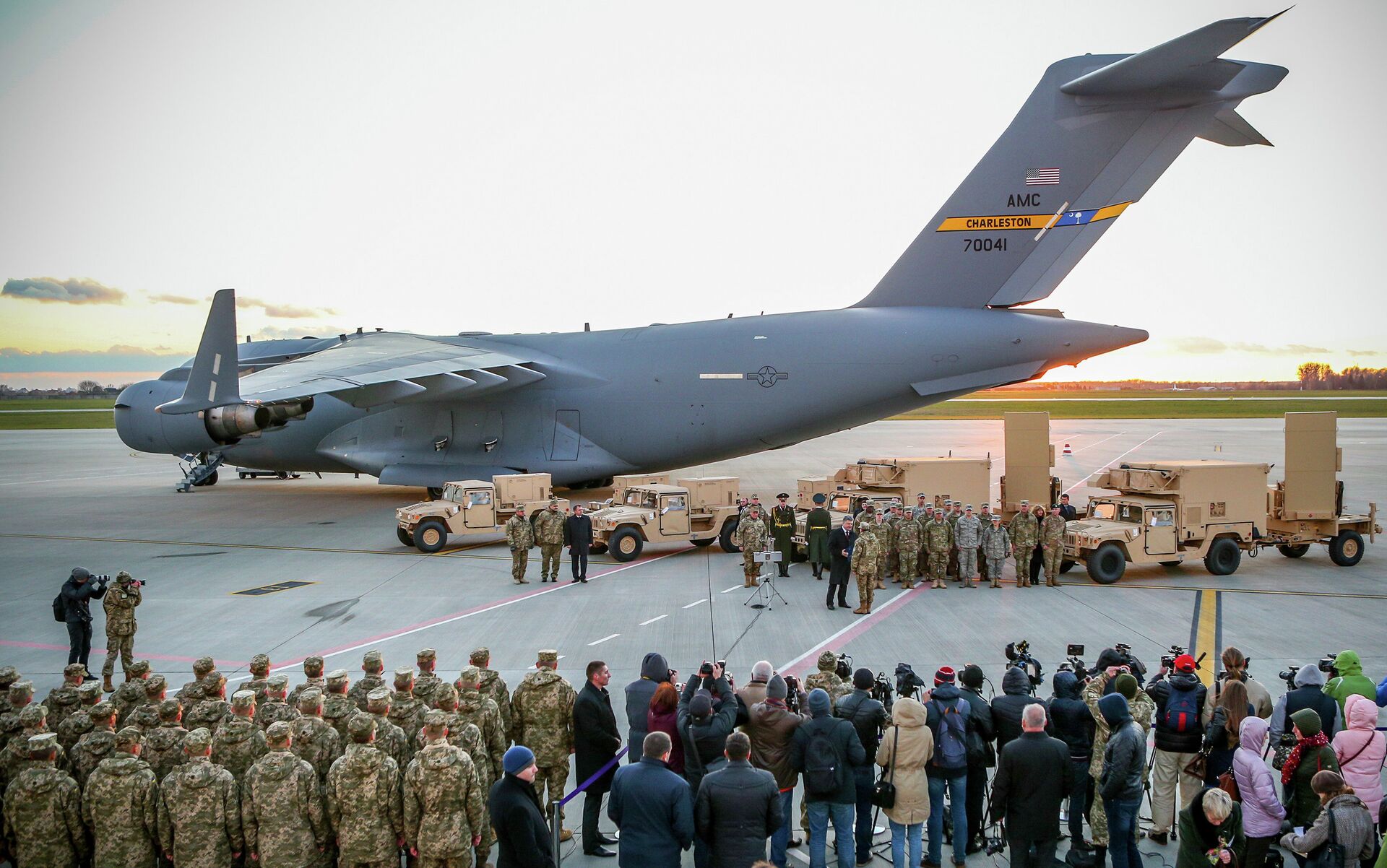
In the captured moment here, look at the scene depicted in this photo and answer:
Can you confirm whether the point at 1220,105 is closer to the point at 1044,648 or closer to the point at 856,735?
the point at 1044,648

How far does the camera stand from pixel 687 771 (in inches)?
245

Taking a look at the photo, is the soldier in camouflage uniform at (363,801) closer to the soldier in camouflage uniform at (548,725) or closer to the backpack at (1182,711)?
the soldier in camouflage uniform at (548,725)

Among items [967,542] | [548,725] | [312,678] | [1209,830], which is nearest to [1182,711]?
[1209,830]

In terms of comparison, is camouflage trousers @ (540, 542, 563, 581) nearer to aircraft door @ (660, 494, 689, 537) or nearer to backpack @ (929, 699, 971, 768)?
aircraft door @ (660, 494, 689, 537)

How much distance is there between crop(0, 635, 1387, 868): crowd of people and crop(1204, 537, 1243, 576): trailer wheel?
8212 mm

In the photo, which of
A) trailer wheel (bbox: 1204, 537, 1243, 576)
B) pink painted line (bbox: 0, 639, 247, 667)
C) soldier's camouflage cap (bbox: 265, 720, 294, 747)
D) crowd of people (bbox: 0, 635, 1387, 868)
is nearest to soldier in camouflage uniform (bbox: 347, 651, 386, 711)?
crowd of people (bbox: 0, 635, 1387, 868)

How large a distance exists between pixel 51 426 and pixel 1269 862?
84.8 meters

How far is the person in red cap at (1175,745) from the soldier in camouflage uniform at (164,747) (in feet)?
21.8

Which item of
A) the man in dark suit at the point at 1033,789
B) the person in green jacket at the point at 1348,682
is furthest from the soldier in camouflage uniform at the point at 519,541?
the person in green jacket at the point at 1348,682

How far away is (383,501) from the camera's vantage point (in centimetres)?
2602

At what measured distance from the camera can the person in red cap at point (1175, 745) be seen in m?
6.37

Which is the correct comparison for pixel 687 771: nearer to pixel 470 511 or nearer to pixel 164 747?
pixel 164 747

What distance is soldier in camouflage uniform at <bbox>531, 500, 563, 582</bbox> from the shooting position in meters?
14.8

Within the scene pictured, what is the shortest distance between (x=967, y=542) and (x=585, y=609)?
6.10m
